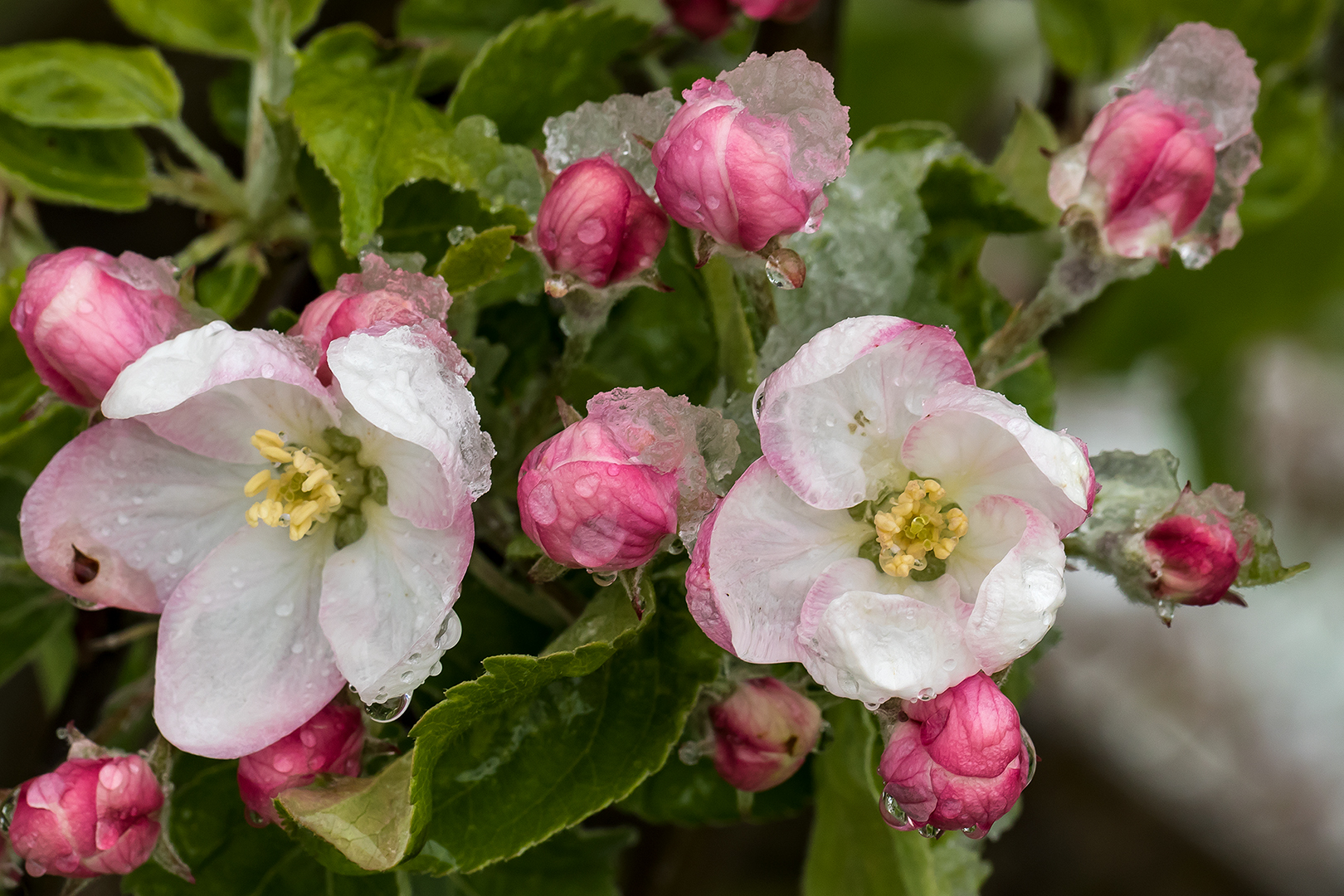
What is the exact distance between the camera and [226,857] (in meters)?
0.78

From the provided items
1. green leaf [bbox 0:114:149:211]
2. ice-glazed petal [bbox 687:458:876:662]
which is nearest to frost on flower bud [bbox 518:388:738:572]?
ice-glazed petal [bbox 687:458:876:662]

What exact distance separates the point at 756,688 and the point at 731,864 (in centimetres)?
187

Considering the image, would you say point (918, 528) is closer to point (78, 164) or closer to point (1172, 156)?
point (1172, 156)

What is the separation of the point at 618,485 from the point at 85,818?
327mm

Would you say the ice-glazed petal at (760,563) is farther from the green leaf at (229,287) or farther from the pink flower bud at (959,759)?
the green leaf at (229,287)

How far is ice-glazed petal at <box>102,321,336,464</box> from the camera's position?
0.58 metres

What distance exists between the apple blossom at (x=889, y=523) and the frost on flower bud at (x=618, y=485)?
2cm

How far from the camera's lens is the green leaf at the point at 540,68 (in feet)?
2.78

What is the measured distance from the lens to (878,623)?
567 mm

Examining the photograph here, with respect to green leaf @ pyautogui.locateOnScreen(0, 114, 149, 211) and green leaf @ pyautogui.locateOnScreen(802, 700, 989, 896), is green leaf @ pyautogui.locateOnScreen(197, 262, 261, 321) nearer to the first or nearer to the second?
green leaf @ pyautogui.locateOnScreen(0, 114, 149, 211)

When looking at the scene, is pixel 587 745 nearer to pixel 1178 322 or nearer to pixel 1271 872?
pixel 1178 322

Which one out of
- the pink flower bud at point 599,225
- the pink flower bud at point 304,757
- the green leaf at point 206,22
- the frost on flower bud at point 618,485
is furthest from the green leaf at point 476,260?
the green leaf at point 206,22

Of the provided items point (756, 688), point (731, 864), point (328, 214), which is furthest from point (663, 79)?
point (731, 864)

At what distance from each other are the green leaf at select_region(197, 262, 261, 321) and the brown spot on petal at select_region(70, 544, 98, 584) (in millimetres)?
281
